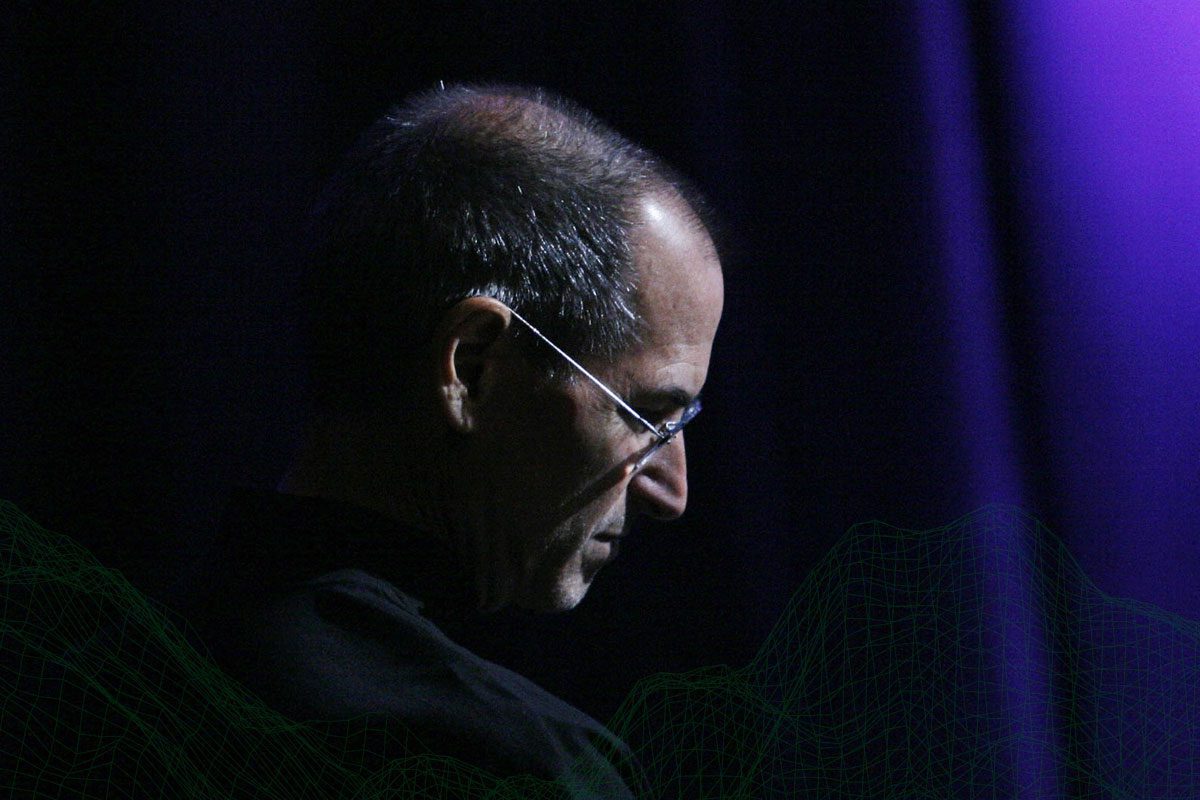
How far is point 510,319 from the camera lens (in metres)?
0.85

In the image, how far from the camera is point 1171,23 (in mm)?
1028

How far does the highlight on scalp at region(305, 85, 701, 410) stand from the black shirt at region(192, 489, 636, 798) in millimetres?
116

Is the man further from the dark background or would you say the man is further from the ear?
the dark background

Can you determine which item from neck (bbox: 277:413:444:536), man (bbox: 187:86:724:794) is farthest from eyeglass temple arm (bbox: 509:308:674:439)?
neck (bbox: 277:413:444:536)

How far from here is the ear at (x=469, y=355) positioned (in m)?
0.84

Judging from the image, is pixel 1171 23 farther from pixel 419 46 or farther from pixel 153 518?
pixel 153 518

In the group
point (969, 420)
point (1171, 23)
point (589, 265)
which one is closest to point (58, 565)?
point (589, 265)

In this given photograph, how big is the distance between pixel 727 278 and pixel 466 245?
34 centimetres

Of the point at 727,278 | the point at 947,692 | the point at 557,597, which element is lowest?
the point at 947,692

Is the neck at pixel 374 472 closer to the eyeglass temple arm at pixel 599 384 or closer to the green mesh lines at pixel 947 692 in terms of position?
the eyeglass temple arm at pixel 599 384

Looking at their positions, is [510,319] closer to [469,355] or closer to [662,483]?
[469,355]

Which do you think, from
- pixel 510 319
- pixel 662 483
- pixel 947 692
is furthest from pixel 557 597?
pixel 947 692

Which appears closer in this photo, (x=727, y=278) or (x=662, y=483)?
(x=662, y=483)

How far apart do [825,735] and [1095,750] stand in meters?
0.23
